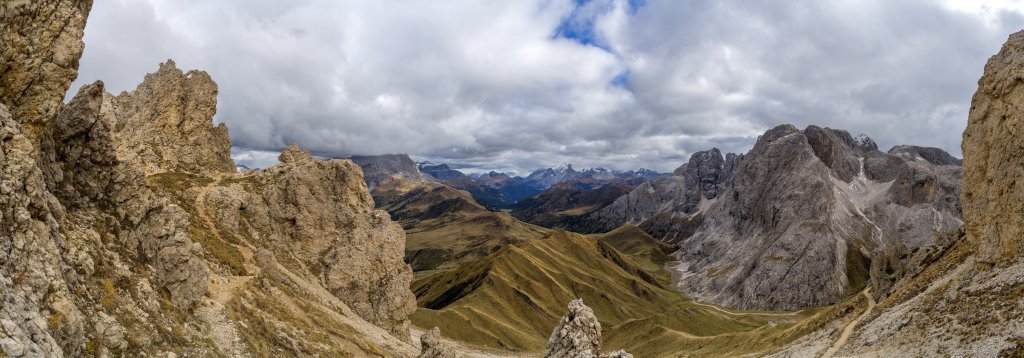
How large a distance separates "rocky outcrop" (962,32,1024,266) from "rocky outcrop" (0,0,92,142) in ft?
270

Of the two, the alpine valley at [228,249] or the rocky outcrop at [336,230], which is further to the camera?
the rocky outcrop at [336,230]

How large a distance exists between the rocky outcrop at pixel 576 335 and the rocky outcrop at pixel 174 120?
68.1 metres

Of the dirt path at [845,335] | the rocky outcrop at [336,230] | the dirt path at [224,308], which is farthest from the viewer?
the rocky outcrop at [336,230]

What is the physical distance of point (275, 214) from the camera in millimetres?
82562

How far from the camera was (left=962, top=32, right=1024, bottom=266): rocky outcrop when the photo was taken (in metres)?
55.2

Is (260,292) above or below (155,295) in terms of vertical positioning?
below

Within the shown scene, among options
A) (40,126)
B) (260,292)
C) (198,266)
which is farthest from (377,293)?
(40,126)

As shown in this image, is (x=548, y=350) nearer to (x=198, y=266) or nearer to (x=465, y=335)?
(x=198, y=266)

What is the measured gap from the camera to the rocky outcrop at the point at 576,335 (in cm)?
5119

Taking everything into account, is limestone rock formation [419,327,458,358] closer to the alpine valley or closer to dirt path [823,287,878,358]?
the alpine valley

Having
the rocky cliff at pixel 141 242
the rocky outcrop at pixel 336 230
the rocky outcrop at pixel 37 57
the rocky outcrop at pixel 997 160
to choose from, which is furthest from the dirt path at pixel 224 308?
the rocky outcrop at pixel 997 160

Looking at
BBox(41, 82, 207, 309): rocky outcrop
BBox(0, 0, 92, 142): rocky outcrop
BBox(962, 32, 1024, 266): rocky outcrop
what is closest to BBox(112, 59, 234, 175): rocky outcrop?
BBox(41, 82, 207, 309): rocky outcrop

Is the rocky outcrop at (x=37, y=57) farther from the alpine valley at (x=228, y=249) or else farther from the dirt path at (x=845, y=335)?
the dirt path at (x=845, y=335)

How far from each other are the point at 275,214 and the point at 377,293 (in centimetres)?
2179
